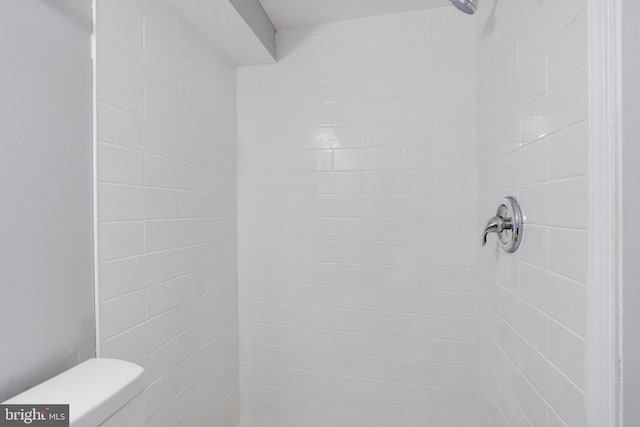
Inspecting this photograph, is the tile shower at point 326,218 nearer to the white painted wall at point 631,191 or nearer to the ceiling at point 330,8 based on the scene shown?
the ceiling at point 330,8

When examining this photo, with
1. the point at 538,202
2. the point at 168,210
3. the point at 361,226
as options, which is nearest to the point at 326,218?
the point at 361,226

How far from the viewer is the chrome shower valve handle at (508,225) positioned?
0.86 meters

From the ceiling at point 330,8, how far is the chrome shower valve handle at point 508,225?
1.02 m

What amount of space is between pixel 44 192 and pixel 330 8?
1.35 meters

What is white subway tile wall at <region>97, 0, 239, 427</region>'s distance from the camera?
2.89 ft

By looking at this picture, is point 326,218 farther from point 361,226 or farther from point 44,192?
point 44,192

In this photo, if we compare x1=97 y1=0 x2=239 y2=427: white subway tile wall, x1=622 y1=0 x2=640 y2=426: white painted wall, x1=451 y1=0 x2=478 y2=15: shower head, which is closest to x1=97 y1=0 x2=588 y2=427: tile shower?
x1=97 y1=0 x2=239 y2=427: white subway tile wall

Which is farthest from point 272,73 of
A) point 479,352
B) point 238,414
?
point 238,414

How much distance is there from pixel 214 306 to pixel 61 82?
102 centimetres

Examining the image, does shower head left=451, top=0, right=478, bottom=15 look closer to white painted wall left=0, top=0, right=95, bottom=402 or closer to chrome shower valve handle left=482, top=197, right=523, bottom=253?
Result: chrome shower valve handle left=482, top=197, right=523, bottom=253

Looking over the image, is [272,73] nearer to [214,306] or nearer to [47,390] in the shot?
[214,306]

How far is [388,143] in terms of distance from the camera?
1434 millimetres

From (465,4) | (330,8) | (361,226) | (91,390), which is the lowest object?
(91,390)

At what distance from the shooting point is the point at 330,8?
1.40m
